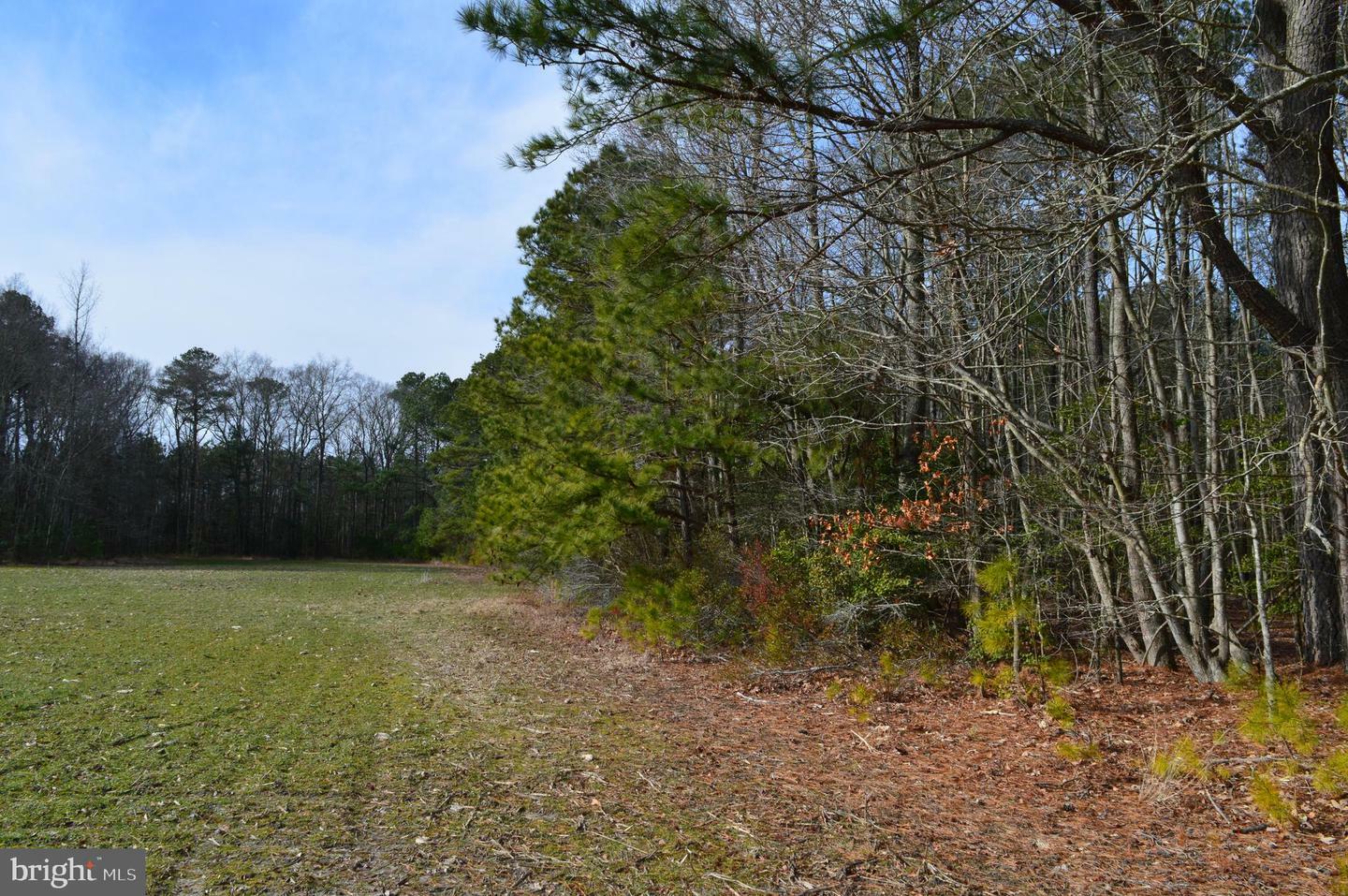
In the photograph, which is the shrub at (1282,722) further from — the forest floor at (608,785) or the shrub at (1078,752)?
the shrub at (1078,752)

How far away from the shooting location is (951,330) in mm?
6816

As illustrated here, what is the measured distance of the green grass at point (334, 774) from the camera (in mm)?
3102

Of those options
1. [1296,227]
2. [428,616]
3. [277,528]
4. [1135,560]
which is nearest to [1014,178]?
[1296,227]

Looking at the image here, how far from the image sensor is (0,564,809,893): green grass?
122 inches

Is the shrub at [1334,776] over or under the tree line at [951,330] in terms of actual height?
under

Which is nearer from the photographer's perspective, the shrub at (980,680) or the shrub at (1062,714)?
the shrub at (1062,714)

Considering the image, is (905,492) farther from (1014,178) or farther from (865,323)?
(1014,178)

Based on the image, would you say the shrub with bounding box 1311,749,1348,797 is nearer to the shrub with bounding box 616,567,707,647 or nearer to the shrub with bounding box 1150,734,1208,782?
the shrub with bounding box 1150,734,1208,782

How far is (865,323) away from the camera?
24.3 feet

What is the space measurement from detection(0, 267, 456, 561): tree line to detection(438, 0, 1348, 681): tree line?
2155 cm

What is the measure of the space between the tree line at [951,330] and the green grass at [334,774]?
2.68 metres

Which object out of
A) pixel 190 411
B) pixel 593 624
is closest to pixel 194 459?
pixel 190 411

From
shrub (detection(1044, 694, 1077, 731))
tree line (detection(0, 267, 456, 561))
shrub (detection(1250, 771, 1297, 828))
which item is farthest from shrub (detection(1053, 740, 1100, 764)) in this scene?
tree line (detection(0, 267, 456, 561))

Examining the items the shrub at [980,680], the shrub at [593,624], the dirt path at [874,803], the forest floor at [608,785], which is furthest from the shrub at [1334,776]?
the shrub at [593,624]
